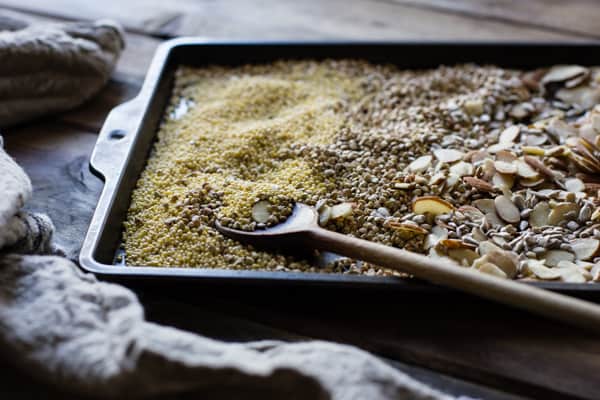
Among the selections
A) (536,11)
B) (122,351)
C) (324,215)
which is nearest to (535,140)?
(324,215)

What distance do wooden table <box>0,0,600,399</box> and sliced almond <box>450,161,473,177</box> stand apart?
0.22m

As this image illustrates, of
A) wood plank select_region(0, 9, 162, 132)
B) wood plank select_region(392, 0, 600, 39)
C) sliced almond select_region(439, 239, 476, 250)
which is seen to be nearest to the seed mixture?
sliced almond select_region(439, 239, 476, 250)

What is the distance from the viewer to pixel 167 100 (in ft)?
3.47

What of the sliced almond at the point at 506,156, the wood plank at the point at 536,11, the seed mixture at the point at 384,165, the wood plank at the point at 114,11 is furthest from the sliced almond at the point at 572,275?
the wood plank at the point at 114,11

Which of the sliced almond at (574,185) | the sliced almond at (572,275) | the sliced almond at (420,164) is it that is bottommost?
the sliced almond at (572,275)

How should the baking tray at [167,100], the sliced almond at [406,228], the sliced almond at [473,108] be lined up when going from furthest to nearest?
the sliced almond at [473,108] → the sliced almond at [406,228] → the baking tray at [167,100]

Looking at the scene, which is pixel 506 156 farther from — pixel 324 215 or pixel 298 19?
pixel 298 19

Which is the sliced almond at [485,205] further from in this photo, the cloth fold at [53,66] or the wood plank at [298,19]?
the cloth fold at [53,66]

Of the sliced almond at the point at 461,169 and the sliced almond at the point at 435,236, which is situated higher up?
the sliced almond at the point at 461,169

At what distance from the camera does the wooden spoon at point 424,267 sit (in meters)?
0.61

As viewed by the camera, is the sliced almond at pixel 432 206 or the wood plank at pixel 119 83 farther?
the wood plank at pixel 119 83

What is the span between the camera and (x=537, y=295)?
619mm

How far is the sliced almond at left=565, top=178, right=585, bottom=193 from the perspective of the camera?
842 millimetres

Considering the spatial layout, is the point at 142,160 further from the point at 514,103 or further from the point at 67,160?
the point at 514,103
